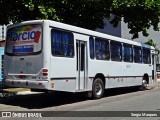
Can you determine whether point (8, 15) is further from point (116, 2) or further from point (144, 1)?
point (144, 1)

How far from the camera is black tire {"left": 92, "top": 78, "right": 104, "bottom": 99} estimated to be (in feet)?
51.2

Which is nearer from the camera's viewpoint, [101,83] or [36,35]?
[36,35]

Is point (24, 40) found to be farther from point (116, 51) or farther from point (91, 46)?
point (116, 51)

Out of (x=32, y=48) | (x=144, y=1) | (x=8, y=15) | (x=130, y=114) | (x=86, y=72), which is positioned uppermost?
(x=144, y=1)

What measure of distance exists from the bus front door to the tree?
2.71 m

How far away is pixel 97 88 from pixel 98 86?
0.10m

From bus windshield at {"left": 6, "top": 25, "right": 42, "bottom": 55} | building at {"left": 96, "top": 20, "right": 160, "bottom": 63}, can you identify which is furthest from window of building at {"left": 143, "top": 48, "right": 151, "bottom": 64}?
building at {"left": 96, "top": 20, "right": 160, "bottom": 63}

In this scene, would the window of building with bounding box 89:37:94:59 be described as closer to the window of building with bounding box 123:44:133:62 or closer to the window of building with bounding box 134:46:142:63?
the window of building with bounding box 123:44:133:62

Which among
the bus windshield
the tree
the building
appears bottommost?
the bus windshield

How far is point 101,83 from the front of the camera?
635 inches

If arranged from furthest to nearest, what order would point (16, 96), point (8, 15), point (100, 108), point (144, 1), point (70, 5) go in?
point (144, 1) < point (70, 5) < point (8, 15) < point (16, 96) < point (100, 108)

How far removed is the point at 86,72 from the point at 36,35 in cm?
301

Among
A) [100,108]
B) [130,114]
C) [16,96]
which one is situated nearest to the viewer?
[130,114]

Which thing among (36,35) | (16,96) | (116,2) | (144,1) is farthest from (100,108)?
(144,1)
